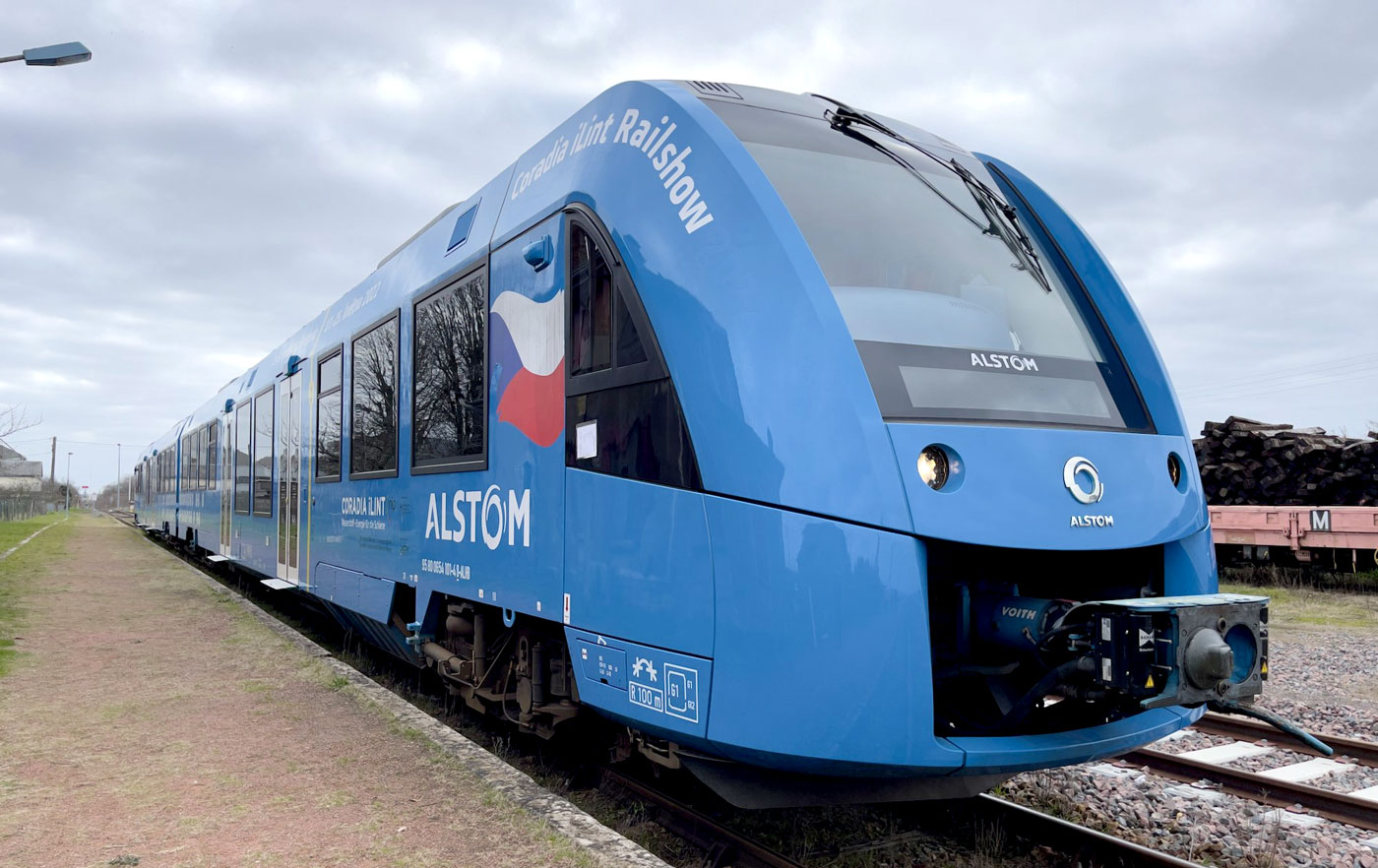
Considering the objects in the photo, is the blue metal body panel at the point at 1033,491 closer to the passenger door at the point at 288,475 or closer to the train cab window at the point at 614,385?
the train cab window at the point at 614,385

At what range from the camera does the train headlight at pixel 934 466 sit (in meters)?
3.34

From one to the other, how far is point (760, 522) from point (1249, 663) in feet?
5.46

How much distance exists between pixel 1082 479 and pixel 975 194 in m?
1.62

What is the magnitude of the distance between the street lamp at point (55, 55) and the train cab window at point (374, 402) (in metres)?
7.43

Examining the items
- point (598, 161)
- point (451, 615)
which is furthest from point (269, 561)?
point (598, 161)

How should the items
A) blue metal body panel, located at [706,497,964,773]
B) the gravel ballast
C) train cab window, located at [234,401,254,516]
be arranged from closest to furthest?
blue metal body panel, located at [706,497,964,773] < the gravel ballast < train cab window, located at [234,401,254,516]

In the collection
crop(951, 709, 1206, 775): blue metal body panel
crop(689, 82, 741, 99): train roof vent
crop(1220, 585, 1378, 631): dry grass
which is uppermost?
crop(689, 82, 741, 99): train roof vent

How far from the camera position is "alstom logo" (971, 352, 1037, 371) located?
3.77 m

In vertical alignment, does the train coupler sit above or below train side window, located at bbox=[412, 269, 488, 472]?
below

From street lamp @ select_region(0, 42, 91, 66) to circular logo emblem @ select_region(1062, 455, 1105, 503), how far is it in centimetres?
1298

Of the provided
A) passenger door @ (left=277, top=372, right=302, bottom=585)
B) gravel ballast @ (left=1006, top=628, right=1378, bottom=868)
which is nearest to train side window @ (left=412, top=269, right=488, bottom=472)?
gravel ballast @ (left=1006, top=628, right=1378, bottom=868)

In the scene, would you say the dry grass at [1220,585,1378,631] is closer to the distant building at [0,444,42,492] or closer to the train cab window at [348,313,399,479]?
the train cab window at [348,313,399,479]

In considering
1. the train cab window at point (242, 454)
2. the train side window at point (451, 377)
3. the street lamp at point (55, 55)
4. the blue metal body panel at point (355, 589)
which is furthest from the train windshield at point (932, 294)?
the street lamp at point (55, 55)

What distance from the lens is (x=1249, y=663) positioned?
3.31 m
